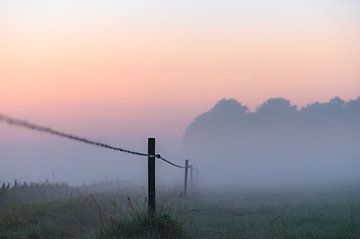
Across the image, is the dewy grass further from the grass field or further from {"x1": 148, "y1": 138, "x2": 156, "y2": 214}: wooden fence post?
{"x1": 148, "y1": 138, "x2": 156, "y2": 214}: wooden fence post

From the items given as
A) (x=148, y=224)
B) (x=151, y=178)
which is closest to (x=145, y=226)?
(x=148, y=224)

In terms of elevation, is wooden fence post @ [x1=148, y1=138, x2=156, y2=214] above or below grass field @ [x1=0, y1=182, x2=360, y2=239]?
above

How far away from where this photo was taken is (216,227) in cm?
1560

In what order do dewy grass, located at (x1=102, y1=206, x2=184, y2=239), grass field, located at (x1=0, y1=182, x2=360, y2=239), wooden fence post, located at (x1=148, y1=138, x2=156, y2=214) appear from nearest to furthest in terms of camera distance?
dewy grass, located at (x1=102, y1=206, x2=184, y2=239) → grass field, located at (x1=0, y1=182, x2=360, y2=239) → wooden fence post, located at (x1=148, y1=138, x2=156, y2=214)

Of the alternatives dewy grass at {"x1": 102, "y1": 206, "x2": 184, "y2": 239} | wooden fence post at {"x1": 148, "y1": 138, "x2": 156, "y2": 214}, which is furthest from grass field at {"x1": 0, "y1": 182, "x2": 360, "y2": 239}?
wooden fence post at {"x1": 148, "y1": 138, "x2": 156, "y2": 214}

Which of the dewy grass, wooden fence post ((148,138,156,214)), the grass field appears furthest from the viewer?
wooden fence post ((148,138,156,214))

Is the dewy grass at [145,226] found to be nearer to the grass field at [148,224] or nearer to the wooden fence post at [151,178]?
the grass field at [148,224]

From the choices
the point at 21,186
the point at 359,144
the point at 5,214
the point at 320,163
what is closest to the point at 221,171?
the point at 320,163

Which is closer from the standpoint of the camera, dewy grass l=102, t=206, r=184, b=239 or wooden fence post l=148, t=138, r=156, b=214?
dewy grass l=102, t=206, r=184, b=239

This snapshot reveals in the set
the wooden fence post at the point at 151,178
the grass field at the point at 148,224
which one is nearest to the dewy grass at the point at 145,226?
the grass field at the point at 148,224

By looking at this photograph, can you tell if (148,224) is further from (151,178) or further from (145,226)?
(151,178)

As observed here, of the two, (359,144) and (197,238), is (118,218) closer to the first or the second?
(197,238)

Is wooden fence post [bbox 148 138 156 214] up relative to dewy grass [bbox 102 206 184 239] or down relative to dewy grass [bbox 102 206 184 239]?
up

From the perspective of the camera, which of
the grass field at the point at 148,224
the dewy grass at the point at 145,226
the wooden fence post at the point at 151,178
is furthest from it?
the wooden fence post at the point at 151,178
